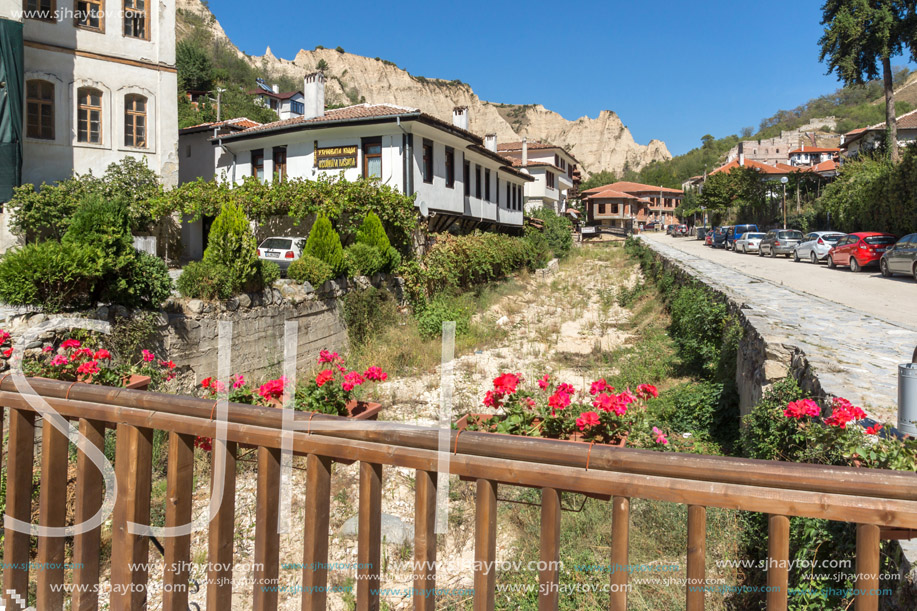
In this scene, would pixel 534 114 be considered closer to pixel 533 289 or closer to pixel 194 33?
pixel 194 33

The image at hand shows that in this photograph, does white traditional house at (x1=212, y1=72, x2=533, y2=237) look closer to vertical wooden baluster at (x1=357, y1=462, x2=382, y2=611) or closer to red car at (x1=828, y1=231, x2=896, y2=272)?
red car at (x1=828, y1=231, x2=896, y2=272)

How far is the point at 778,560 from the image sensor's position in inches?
60.1

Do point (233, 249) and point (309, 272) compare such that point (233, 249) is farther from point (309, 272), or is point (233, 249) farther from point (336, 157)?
point (336, 157)

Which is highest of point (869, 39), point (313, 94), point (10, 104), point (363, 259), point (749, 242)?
point (869, 39)

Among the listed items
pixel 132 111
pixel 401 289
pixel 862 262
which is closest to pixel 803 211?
pixel 862 262

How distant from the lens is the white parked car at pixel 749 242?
118ft

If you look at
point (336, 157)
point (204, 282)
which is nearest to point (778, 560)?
point (204, 282)

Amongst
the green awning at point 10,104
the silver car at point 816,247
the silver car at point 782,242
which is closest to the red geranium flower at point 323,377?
the green awning at point 10,104

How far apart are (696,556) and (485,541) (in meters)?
0.63

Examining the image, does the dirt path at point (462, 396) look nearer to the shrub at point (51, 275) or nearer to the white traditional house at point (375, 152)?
the shrub at point (51, 275)

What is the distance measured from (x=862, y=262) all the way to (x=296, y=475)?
23998 millimetres

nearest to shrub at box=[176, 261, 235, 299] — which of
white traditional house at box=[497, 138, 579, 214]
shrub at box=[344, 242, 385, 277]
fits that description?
shrub at box=[344, 242, 385, 277]

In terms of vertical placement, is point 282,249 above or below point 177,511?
above

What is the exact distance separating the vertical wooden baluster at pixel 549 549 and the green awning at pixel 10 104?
20096mm
